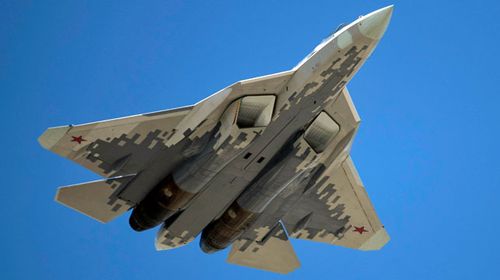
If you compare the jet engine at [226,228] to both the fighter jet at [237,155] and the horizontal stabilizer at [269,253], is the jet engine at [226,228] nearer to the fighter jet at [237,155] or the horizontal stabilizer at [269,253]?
the fighter jet at [237,155]

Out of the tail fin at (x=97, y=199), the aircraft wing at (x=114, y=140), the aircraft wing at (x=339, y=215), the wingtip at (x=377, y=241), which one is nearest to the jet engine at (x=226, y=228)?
the aircraft wing at (x=339, y=215)

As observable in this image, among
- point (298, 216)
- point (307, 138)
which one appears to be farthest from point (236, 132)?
point (298, 216)

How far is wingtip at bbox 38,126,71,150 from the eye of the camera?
76.4 feet

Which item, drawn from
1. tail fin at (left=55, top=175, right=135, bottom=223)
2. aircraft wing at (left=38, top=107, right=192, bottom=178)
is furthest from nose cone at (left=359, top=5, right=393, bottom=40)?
tail fin at (left=55, top=175, right=135, bottom=223)

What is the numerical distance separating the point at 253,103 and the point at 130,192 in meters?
5.07

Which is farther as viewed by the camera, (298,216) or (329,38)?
(298,216)

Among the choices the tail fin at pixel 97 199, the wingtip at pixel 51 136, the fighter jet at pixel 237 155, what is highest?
the fighter jet at pixel 237 155

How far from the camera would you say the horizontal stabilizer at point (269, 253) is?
2894 centimetres

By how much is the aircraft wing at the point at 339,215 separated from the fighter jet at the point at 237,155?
5cm

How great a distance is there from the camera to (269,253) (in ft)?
95.9

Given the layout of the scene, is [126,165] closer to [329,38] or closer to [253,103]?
[253,103]

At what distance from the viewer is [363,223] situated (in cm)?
2947

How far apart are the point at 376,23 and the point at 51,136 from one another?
9295 millimetres

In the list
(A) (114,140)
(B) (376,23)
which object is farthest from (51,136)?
(B) (376,23)
